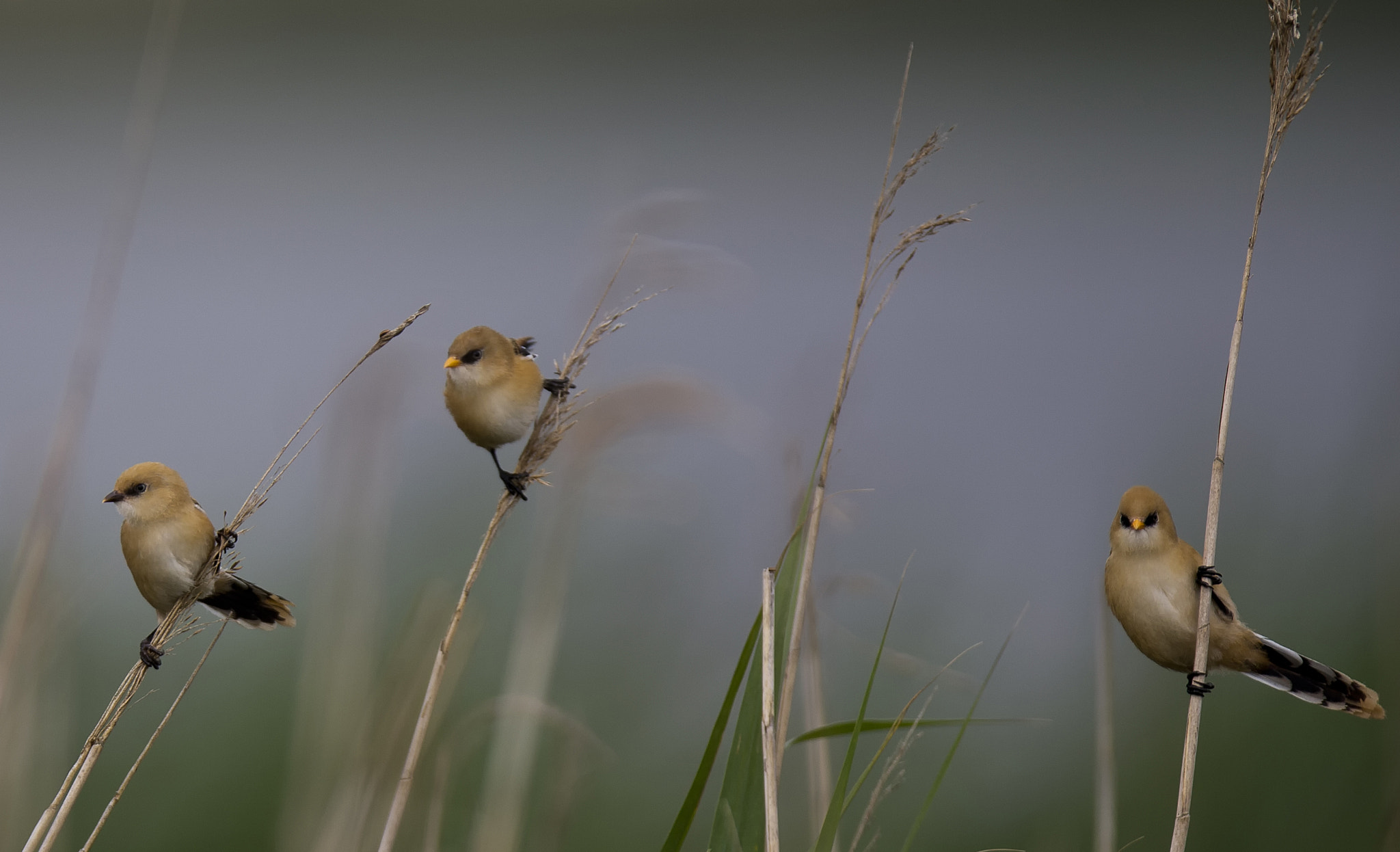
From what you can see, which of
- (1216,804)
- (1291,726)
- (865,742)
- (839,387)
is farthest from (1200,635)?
(865,742)

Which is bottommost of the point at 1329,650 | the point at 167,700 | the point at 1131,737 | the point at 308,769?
the point at 167,700

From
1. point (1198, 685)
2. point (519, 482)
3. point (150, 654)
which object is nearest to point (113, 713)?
point (150, 654)

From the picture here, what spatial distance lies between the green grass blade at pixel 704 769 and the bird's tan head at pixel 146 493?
142cm

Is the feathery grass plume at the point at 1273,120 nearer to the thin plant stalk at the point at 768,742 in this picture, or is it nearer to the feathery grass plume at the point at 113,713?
the thin plant stalk at the point at 768,742

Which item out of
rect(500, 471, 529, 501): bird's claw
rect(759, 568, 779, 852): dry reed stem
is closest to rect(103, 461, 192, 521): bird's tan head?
rect(500, 471, 529, 501): bird's claw

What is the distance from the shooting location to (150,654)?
165 centimetres

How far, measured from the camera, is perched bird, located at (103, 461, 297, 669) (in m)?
1.99

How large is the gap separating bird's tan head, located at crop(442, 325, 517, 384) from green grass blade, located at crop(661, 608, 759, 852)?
123 centimetres

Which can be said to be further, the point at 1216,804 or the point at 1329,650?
the point at 1329,650

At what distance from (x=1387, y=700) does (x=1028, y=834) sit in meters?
1.50

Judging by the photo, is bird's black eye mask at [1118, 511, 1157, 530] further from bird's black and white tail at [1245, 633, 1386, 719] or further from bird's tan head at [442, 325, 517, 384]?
bird's tan head at [442, 325, 517, 384]

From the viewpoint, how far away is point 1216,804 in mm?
3596

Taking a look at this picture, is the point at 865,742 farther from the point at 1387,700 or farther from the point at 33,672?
the point at 33,672

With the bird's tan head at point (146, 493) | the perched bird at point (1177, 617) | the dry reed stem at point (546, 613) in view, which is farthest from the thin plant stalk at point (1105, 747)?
the bird's tan head at point (146, 493)
